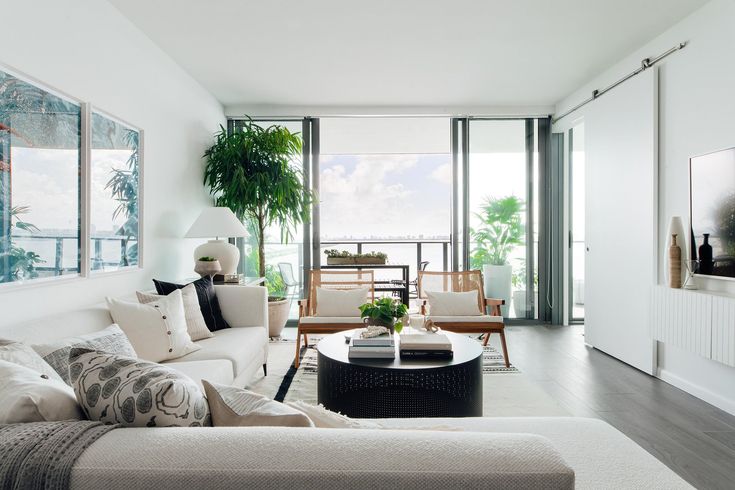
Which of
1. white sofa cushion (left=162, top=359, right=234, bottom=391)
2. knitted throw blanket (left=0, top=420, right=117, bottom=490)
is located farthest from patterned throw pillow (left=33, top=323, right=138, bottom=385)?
knitted throw blanket (left=0, top=420, right=117, bottom=490)

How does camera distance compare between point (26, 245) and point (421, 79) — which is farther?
point (421, 79)

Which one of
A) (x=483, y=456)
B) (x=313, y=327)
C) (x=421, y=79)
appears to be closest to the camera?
(x=483, y=456)

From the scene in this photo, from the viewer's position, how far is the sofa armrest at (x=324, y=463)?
32.0 inches

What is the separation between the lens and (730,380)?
9.48 ft

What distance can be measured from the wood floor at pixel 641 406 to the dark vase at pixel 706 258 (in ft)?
2.95

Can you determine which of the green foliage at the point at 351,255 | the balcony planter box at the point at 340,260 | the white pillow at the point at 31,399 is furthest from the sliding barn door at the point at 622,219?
the white pillow at the point at 31,399

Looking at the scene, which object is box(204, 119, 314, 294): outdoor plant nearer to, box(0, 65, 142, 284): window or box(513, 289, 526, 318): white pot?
box(0, 65, 142, 284): window

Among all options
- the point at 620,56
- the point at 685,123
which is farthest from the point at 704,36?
the point at 620,56

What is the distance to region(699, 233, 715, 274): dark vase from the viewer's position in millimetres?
3051

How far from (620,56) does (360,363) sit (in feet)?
12.0

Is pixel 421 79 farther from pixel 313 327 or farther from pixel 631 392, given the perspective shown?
pixel 631 392

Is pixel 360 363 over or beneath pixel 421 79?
beneath

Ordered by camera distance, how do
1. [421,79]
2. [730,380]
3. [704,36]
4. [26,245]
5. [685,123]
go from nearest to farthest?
[26,245]
[730,380]
[704,36]
[685,123]
[421,79]

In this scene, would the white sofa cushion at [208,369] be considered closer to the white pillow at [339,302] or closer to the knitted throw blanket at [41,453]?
the knitted throw blanket at [41,453]
